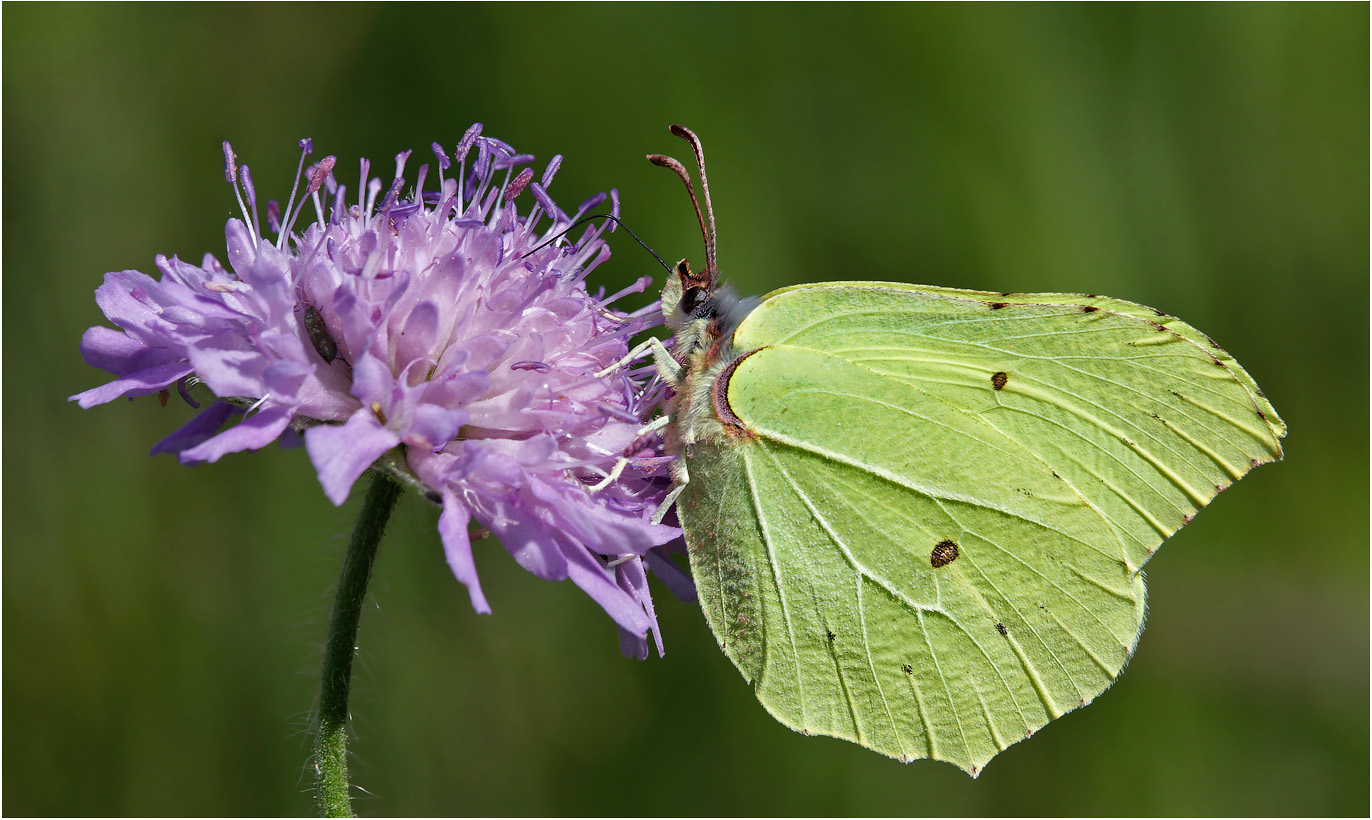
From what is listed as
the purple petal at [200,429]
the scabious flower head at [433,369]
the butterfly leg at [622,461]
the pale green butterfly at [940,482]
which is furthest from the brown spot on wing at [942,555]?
the purple petal at [200,429]

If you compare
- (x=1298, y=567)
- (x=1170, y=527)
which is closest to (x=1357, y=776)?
(x=1298, y=567)

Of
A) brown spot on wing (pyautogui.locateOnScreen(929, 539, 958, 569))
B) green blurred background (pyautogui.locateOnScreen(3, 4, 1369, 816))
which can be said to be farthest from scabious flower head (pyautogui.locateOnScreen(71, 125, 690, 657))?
green blurred background (pyautogui.locateOnScreen(3, 4, 1369, 816))

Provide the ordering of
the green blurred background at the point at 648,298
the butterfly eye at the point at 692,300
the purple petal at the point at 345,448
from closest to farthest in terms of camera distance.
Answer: the purple petal at the point at 345,448
the butterfly eye at the point at 692,300
the green blurred background at the point at 648,298

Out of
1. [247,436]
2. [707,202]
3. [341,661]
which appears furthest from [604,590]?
[707,202]

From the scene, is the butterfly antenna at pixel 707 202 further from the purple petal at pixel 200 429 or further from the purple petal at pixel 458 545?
the purple petal at pixel 200 429

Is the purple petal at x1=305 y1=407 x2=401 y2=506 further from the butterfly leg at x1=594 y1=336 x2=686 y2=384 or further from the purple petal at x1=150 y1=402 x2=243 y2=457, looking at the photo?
the butterfly leg at x1=594 y1=336 x2=686 y2=384
